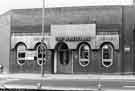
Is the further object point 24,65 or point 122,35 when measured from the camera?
point 24,65

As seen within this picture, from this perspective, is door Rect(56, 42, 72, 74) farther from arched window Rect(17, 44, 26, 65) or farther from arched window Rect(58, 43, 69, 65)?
arched window Rect(17, 44, 26, 65)

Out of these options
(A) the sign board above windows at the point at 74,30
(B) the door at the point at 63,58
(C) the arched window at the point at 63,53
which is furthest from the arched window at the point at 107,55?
(C) the arched window at the point at 63,53

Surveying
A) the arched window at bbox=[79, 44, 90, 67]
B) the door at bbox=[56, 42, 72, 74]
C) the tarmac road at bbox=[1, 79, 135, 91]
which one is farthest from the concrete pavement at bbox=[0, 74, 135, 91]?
the door at bbox=[56, 42, 72, 74]

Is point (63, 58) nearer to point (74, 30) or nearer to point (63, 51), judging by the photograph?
point (63, 51)

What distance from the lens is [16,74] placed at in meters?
32.5

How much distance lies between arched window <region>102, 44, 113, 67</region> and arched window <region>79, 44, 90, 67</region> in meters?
1.54

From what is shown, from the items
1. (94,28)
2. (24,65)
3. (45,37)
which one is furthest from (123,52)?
(24,65)

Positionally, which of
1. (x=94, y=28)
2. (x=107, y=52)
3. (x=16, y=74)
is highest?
(x=94, y=28)

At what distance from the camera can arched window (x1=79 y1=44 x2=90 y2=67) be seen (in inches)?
1250

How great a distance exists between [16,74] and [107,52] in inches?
361

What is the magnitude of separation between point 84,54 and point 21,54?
6561 millimetres

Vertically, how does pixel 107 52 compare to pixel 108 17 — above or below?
below

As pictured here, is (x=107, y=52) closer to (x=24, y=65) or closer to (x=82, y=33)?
(x=82, y=33)

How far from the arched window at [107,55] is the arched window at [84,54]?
1.54m
